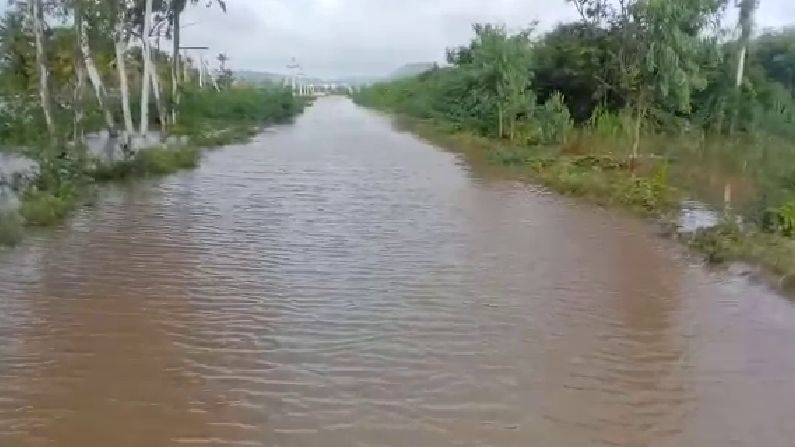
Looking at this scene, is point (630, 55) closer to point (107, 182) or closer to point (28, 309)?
point (107, 182)

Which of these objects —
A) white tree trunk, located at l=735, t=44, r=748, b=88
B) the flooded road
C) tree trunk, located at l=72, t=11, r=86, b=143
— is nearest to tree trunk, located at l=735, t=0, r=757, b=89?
white tree trunk, located at l=735, t=44, r=748, b=88

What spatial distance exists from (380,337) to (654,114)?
57.1 ft

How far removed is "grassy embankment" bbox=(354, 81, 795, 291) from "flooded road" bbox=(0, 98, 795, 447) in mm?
751

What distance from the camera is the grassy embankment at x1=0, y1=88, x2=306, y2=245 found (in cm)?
1245

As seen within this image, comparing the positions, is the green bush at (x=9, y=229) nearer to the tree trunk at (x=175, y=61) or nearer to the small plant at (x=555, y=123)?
the tree trunk at (x=175, y=61)

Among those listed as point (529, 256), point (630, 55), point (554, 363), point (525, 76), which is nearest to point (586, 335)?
point (554, 363)

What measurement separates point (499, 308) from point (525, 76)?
19.7 meters

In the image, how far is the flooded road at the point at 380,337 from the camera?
573 cm

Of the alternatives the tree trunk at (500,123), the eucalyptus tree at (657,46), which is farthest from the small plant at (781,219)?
the tree trunk at (500,123)

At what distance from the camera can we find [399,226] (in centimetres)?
1340

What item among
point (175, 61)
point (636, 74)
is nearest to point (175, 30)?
point (175, 61)

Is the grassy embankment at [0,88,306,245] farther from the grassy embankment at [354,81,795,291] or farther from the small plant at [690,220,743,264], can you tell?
the small plant at [690,220,743,264]

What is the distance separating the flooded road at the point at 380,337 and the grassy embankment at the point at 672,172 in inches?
29.6

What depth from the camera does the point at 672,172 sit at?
18.7 meters
